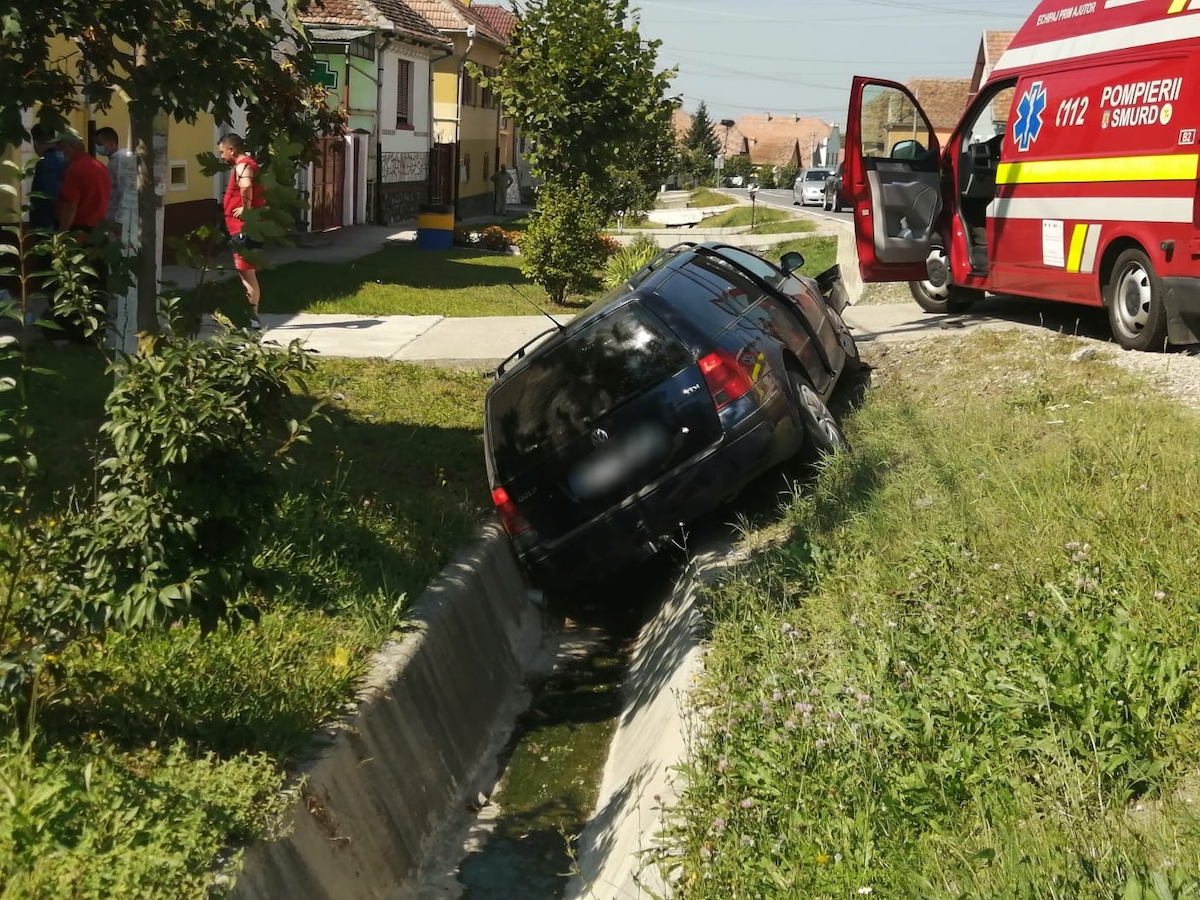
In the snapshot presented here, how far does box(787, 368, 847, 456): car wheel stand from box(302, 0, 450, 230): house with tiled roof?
61.6 feet

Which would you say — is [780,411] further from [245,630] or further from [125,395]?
[125,395]

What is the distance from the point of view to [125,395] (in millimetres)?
4180

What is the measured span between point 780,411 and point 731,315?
0.87 m

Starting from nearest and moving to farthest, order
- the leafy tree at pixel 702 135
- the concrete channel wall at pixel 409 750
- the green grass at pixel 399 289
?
the concrete channel wall at pixel 409 750, the green grass at pixel 399 289, the leafy tree at pixel 702 135

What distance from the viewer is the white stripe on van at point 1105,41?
10.1 metres

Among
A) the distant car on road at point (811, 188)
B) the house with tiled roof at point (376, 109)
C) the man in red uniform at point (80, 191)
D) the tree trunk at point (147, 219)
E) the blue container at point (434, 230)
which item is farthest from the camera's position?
the distant car on road at point (811, 188)

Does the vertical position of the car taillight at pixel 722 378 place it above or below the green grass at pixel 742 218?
below

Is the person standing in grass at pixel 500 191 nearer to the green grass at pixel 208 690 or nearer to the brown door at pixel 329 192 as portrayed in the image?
the brown door at pixel 329 192

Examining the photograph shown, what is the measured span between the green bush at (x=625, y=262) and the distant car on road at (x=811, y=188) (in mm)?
38612

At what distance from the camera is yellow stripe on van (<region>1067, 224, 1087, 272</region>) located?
1133 centimetres

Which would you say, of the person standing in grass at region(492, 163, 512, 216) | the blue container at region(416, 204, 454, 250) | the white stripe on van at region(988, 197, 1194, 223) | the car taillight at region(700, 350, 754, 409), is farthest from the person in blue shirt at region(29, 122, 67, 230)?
the person standing in grass at region(492, 163, 512, 216)

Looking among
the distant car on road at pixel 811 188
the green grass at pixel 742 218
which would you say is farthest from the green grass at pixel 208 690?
the distant car on road at pixel 811 188

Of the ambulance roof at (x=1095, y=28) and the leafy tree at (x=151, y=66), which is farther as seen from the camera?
the ambulance roof at (x=1095, y=28)

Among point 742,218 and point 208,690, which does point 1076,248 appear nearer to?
point 208,690
